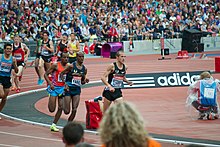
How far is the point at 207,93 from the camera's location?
622 inches

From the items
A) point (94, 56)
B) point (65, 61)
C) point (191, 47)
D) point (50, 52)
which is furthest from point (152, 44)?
point (65, 61)

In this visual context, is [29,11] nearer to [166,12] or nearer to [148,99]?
[166,12]

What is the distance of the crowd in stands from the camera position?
115 feet

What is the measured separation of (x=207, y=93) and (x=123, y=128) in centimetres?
1137

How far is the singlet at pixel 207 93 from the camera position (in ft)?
51.6

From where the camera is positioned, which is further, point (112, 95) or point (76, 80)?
point (76, 80)

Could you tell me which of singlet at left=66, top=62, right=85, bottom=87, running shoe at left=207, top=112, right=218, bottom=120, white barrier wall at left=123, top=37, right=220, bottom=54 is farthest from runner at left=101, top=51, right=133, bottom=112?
white barrier wall at left=123, top=37, right=220, bottom=54

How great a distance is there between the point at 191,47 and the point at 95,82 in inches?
694

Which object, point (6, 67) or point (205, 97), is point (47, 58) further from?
point (205, 97)

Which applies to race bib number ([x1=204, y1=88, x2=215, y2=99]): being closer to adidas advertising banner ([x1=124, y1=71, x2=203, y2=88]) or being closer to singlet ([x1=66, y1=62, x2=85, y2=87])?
singlet ([x1=66, y1=62, x2=85, y2=87])

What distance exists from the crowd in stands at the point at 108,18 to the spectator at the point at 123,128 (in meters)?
28.6

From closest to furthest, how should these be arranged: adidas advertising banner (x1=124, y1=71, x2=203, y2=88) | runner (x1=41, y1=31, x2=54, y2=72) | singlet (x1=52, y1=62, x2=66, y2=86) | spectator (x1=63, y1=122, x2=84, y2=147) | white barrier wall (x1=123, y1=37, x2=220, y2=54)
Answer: spectator (x1=63, y1=122, x2=84, y2=147), singlet (x1=52, y1=62, x2=66, y2=86), adidas advertising banner (x1=124, y1=71, x2=203, y2=88), runner (x1=41, y1=31, x2=54, y2=72), white barrier wall (x1=123, y1=37, x2=220, y2=54)

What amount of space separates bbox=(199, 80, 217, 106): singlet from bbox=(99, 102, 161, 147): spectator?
1116 centimetres

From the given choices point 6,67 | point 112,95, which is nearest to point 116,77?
point 112,95
